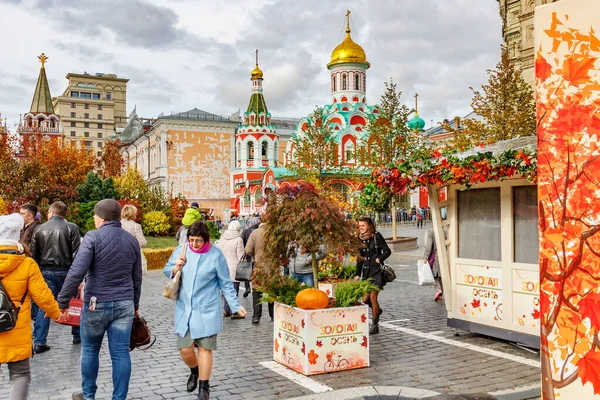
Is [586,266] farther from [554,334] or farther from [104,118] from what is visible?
[104,118]

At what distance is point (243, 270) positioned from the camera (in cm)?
977

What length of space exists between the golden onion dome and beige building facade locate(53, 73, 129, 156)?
223ft

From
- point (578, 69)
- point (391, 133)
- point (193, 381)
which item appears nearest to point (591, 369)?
point (578, 69)

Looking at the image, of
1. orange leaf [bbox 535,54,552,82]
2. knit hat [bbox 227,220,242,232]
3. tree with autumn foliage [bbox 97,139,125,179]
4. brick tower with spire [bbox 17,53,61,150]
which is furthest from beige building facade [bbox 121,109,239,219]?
orange leaf [bbox 535,54,552,82]

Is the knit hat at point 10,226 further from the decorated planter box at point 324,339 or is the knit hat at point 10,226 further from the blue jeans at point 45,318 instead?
the decorated planter box at point 324,339

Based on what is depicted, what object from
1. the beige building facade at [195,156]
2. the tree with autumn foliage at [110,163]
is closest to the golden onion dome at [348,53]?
the beige building facade at [195,156]

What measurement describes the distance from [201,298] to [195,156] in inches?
2273

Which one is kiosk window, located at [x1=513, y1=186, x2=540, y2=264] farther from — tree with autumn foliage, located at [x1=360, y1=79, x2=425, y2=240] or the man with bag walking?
tree with autumn foliage, located at [x1=360, y1=79, x2=425, y2=240]

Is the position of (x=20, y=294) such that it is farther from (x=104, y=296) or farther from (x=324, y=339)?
(x=324, y=339)

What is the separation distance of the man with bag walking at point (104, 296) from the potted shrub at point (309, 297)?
2038 mm

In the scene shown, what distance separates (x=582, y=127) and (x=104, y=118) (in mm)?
122536

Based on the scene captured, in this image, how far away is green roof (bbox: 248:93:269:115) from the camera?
58.3 metres

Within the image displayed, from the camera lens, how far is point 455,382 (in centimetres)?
613

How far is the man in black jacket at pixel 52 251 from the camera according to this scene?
25.0 ft
